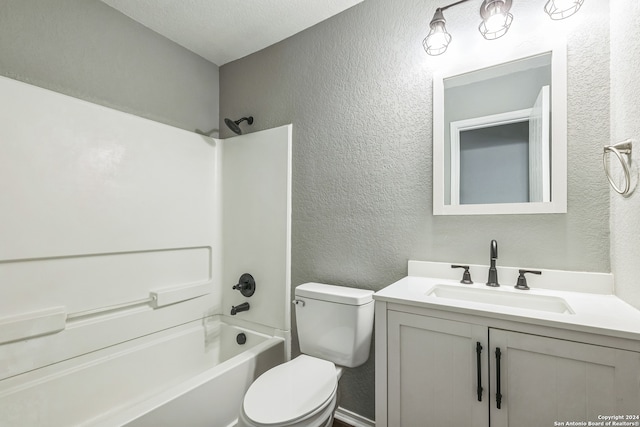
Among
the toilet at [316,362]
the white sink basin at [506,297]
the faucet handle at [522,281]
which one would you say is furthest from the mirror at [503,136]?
the toilet at [316,362]

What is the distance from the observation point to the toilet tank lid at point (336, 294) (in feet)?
4.88

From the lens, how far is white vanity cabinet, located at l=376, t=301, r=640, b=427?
0.82 meters

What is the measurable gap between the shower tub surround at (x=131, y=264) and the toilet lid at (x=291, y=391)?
0.32 m

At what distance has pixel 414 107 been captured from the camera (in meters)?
1.55

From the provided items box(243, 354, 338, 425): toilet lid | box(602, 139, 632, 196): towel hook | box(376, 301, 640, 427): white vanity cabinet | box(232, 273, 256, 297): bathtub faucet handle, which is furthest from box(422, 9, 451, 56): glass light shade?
box(232, 273, 256, 297): bathtub faucet handle

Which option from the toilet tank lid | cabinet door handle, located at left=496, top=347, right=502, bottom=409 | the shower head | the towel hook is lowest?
cabinet door handle, located at left=496, top=347, right=502, bottom=409

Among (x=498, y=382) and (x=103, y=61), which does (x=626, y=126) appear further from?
(x=103, y=61)

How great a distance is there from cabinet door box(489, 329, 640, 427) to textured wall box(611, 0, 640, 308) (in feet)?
1.02

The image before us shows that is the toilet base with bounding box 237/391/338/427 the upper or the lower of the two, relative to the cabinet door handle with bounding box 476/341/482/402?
Answer: lower

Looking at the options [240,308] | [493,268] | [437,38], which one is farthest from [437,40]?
[240,308]

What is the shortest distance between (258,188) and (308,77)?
824 millimetres

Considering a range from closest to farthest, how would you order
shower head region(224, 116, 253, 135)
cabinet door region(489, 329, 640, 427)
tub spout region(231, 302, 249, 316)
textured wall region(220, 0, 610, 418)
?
1. cabinet door region(489, 329, 640, 427)
2. textured wall region(220, 0, 610, 418)
3. tub spout region(231, 302, 249, 316)
4. shower head region(224, 116, 253, 135)

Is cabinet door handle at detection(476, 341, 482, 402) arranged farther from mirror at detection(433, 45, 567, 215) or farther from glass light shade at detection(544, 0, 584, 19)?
glass light shade at detection(544, 0, 584, 19)

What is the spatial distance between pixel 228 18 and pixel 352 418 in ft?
8.31
